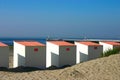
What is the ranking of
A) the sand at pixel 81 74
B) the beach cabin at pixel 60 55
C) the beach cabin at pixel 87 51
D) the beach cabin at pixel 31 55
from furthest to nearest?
the beach cabin at pixel 87 51 → the beach cabin at pixel 60 55 → the beach cabin at pixel 31 55 → the sand at pixel 81 74

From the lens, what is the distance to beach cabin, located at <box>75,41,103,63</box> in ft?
51.4

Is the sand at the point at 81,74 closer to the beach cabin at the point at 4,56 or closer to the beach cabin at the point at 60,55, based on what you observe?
the beach cabin at the point at 4,56

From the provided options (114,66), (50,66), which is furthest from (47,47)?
(114,66)

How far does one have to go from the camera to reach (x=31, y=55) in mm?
14117

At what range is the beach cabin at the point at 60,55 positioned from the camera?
14703 millimetres

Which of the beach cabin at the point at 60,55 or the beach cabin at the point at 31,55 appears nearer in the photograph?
the beach cabin at the point at 31,55

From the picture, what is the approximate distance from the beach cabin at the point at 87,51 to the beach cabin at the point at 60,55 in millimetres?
877

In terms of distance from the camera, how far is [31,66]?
1411cm

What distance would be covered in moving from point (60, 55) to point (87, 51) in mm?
1601

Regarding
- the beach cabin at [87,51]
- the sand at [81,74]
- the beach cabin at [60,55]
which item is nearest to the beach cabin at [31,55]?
the beach cabin at [60,55]

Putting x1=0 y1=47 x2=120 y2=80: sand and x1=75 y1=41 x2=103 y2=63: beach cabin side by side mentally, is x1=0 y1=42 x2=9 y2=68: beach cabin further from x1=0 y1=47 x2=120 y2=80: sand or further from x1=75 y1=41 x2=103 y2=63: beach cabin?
x1=75 y1=41 x2=103 y2=63: beach cabin

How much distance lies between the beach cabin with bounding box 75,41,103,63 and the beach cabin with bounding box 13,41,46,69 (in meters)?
2.23

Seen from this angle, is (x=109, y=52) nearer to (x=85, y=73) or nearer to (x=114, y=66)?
(x=114, y=66)

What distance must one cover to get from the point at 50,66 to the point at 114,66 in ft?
13.3
